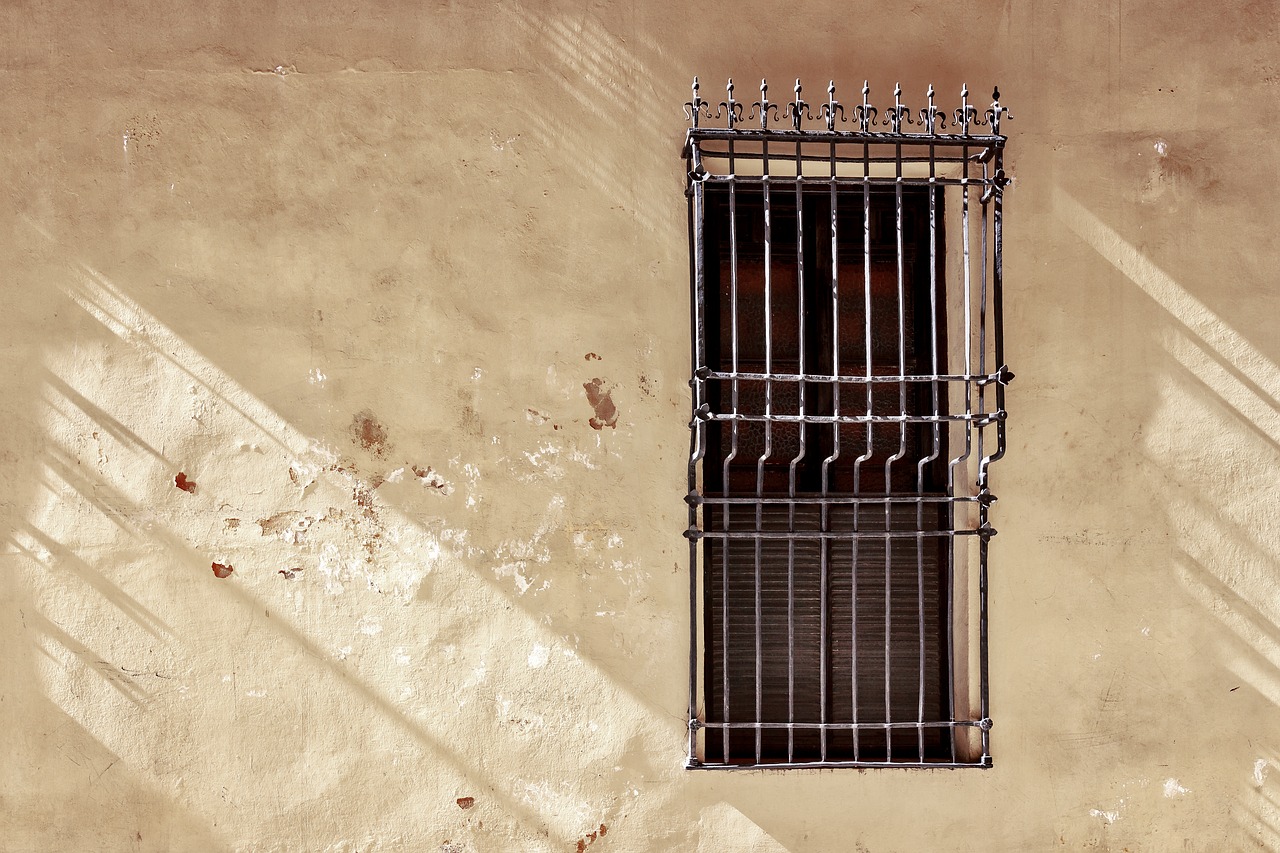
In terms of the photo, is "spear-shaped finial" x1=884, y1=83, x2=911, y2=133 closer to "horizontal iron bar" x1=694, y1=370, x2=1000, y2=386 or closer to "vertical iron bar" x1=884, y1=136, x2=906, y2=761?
"vertical iron bar" x1=884, y1=136, x2=906, y2=761

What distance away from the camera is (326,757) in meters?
2.65

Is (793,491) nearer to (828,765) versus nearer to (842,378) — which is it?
(842,378)

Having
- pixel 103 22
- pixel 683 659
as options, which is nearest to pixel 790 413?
pixel 683 659

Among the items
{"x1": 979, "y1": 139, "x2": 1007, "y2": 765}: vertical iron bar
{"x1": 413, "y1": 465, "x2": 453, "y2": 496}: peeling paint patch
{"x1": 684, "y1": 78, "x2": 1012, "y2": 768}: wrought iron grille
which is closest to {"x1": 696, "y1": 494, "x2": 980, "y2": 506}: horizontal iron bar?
{"x1": 684, "y1": 78, "x2": 1012, "y2": 768}: wrought iron grille

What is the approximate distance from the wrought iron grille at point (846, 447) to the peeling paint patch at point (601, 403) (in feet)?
0.91

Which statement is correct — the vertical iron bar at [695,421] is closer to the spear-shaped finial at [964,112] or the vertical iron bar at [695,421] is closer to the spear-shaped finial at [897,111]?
the spear-shaped finial at [897,111]

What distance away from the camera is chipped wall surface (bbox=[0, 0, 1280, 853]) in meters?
2.66

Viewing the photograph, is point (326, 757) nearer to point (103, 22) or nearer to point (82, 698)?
point (82, 698)

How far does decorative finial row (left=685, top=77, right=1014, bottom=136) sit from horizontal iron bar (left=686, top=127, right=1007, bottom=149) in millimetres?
29

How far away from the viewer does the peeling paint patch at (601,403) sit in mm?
2703

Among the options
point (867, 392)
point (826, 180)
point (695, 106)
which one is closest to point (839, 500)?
point (867, 392)

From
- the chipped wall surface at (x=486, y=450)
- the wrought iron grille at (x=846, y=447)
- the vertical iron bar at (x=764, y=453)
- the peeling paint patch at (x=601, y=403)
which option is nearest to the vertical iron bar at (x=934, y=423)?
the wrought iron grille at (x=846, y=447)

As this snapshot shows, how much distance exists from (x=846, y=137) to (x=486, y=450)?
153 centimetres

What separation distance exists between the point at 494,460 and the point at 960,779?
1855mm
